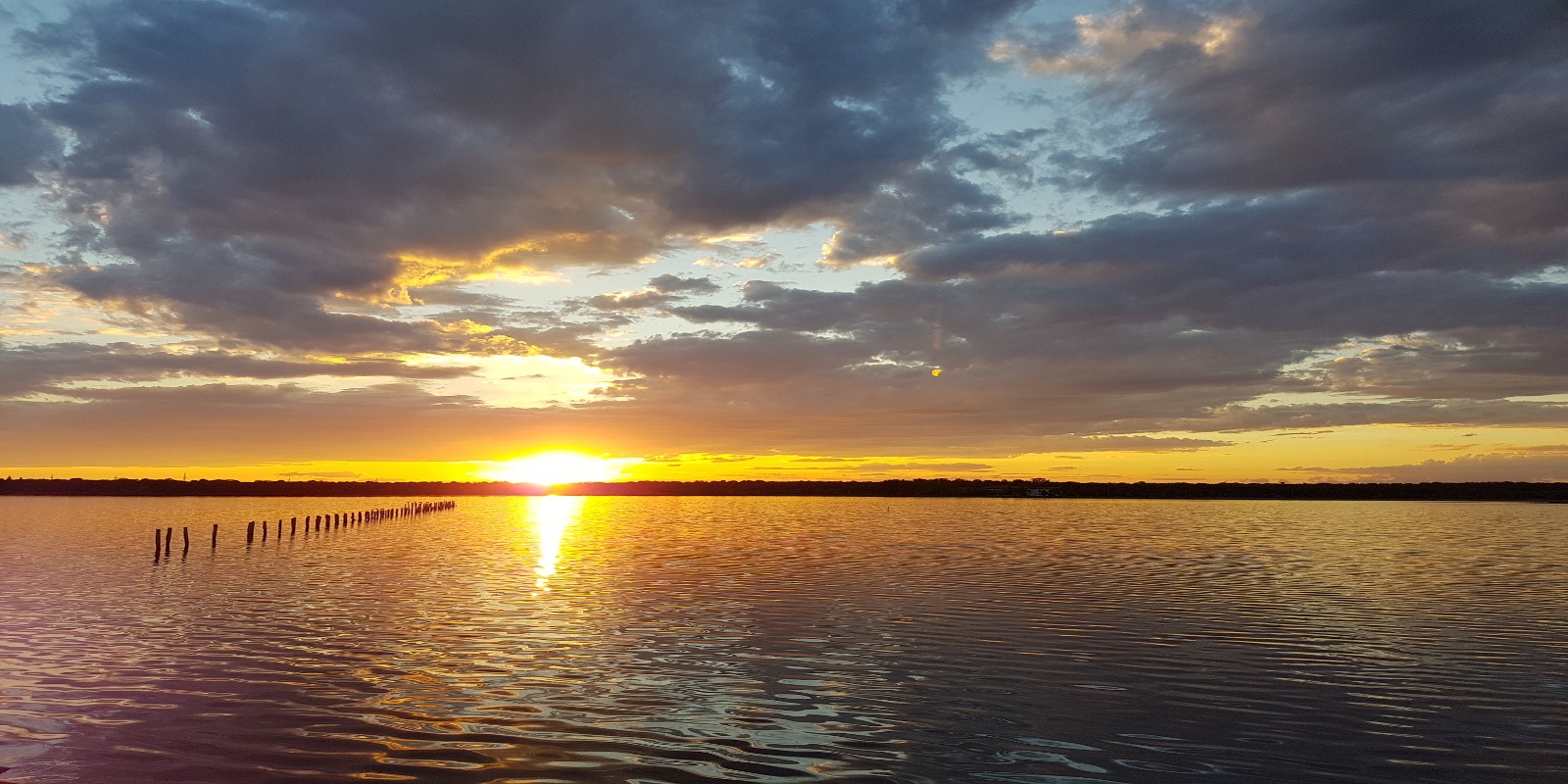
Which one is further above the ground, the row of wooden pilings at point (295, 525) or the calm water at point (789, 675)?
the row of wooden pilings at point (295, 525)

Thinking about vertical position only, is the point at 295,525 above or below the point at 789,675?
above

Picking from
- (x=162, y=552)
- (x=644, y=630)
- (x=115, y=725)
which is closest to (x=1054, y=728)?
(x=644, y=630)

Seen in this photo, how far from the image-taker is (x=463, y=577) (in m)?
39.6

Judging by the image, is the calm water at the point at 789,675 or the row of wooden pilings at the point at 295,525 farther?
the row of wooden pilings at the point at 295,525

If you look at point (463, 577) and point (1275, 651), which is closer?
point (1275, 651)

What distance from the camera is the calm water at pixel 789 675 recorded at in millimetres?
13281

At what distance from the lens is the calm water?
1328cm

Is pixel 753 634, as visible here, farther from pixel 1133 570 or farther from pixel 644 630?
pixel 1133 570

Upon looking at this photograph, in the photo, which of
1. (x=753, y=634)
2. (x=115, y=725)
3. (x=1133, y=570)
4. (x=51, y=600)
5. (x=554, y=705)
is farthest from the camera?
(x=1133, y=570)

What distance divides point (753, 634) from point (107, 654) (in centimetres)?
1401

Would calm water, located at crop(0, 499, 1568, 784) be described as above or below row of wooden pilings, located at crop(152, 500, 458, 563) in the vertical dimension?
below

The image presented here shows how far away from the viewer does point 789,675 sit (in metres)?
19.0

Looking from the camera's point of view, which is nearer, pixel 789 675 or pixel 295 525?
pixel 789 675

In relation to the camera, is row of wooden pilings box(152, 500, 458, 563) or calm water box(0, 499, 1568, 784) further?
row of wooden pilings box(152, 500, 458, 563)
